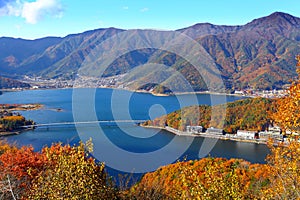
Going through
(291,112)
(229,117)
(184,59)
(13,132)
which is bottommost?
(13,132)

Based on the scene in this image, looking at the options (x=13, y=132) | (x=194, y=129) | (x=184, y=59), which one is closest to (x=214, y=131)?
(x=194, y=129)

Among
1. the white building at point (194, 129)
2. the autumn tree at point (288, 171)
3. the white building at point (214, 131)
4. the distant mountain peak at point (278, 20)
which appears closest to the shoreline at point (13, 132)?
the white building at point (194, 129)

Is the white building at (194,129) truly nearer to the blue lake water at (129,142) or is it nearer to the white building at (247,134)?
the blue lake water at (129,142)

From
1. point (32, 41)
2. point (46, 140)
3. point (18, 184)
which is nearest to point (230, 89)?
point (46, 140)

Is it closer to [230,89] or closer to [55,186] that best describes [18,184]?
[55,186]

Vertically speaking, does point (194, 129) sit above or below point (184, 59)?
below

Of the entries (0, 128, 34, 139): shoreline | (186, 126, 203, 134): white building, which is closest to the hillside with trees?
(186, 126, 203, 134): white building

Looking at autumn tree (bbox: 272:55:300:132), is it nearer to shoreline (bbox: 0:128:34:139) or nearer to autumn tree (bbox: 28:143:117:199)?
autumn tree (bbox: 28:143:117:199)

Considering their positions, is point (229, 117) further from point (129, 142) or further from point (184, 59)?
point (184, 59)
